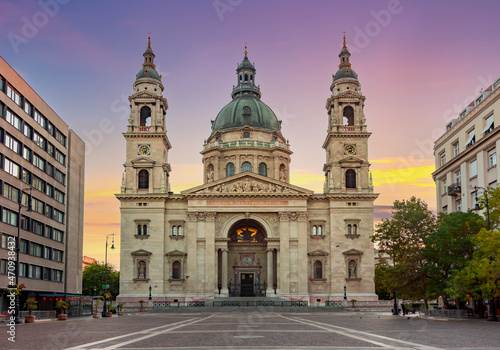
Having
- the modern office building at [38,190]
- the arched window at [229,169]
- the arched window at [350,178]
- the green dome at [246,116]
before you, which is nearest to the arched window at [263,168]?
the arched window at [229,169]

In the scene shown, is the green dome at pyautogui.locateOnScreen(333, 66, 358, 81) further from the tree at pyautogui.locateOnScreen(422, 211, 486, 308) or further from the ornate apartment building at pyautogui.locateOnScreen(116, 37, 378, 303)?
the tree at pyautogui.locateOnScreen(422, 211, 486, 308)

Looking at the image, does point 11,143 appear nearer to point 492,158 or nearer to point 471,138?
point 471,138

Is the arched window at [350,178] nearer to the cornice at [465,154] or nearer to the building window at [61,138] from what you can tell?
the cornice at [465,154]

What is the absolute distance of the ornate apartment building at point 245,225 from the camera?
82.1 m

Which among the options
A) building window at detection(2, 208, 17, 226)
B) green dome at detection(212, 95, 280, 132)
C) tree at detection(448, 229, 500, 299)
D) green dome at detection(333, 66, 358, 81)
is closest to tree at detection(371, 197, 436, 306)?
tree at detection(448, 229, 500, 299)

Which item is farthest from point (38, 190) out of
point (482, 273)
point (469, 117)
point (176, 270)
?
point (482, 273)

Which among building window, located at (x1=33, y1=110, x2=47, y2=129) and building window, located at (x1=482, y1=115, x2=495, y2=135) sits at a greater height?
building window, located at (x1=33, y1=110, x2=47, y2=129)

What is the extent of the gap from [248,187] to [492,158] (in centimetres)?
3907

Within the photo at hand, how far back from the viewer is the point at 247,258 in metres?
88.1

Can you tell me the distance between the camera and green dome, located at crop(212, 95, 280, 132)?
102125 mm

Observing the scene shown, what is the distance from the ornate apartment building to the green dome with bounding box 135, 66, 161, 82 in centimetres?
17

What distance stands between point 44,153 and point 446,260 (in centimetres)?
4698

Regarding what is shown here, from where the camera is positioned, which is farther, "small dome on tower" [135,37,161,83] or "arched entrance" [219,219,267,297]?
"small dome on tower" [135,37,161,83]

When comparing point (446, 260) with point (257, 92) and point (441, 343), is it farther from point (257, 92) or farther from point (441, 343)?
point (257, 92)
